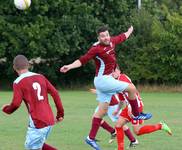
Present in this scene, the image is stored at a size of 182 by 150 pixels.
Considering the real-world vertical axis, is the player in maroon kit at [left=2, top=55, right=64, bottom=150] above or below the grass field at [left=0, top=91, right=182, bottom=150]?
above

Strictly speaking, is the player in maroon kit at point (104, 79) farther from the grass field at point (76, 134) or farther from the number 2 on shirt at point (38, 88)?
the number 2 on shirt at point (38, 88)

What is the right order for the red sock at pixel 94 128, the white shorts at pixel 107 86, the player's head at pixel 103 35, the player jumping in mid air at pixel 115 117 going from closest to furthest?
the white shorts at pixel 107 86
the player's head at pixel 103 35
the red sock at pixel 94 128
the player jumping in mid air at pixel 115 117

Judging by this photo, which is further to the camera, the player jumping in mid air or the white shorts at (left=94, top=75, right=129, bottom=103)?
the player jumping in mid air

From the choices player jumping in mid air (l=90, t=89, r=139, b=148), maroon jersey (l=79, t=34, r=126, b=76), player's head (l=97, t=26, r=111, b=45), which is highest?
player's head (l=97, t=26, r=111, b=45)

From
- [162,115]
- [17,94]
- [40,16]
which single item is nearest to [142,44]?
[40,16]

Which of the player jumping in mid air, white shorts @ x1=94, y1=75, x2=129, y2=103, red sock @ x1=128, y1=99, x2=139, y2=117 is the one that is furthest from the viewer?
the player jumping in mid air

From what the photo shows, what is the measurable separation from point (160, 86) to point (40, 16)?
884 centimetres

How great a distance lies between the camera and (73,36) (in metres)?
36.3

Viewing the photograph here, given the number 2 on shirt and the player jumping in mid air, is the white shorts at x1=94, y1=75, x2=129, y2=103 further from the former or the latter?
the number 2 on shirt

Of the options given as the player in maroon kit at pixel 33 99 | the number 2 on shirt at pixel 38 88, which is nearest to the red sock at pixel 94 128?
the player in maroon kit at pixel 33 99

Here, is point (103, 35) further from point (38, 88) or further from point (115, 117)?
point (38, 88)

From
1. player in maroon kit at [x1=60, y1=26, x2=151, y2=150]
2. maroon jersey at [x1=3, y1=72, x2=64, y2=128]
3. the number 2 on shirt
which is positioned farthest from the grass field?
the number 2 on shirt

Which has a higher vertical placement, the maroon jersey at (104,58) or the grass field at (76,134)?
the maroon jersey at (104,58)

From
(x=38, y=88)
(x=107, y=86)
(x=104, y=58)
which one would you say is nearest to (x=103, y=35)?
(x=104, y=58)
